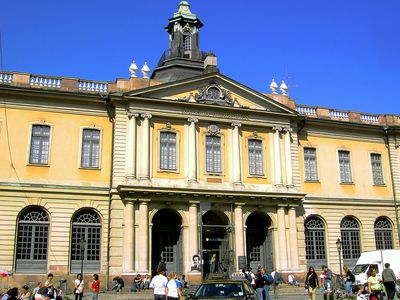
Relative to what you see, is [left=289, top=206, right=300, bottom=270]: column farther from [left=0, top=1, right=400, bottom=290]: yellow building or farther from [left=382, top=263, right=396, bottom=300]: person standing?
[left=382, top=263, right=396, bottom=300]: person standing

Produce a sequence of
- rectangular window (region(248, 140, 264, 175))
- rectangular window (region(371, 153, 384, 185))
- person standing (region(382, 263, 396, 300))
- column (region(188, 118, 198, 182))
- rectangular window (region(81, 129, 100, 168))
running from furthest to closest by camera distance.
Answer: rectangular window (region(371, 153, 384, 185))
rectangular window (region(248, 140, 264, 175))
column (region(188, 118, 198, 182))
rectangular window (region(81, 129, 100, 168))
person standing (region(382, 263, 396, 300))

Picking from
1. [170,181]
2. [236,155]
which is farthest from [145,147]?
[236,155]

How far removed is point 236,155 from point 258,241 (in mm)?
5895

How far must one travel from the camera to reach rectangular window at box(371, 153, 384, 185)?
36041 millimetres

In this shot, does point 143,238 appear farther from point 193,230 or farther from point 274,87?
point 274,87

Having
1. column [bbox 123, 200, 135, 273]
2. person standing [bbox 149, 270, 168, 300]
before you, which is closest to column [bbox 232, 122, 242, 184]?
column [bbox 123, 200, 135, 273]

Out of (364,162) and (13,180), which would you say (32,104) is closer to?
(13,180)

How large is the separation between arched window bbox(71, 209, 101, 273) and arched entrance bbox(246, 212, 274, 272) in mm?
9510

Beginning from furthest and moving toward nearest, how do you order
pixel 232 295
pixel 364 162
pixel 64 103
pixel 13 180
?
pixel 364 162, pixel 64 103, pixel 13 180, pixel 232 295

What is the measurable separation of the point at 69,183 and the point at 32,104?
5.10 meters

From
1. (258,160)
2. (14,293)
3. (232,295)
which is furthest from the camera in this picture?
(258,160)

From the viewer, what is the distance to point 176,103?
1186 inches

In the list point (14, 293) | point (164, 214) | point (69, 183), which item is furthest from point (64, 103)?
point (14, 293)

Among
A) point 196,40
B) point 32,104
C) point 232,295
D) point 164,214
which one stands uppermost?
point 196,40
